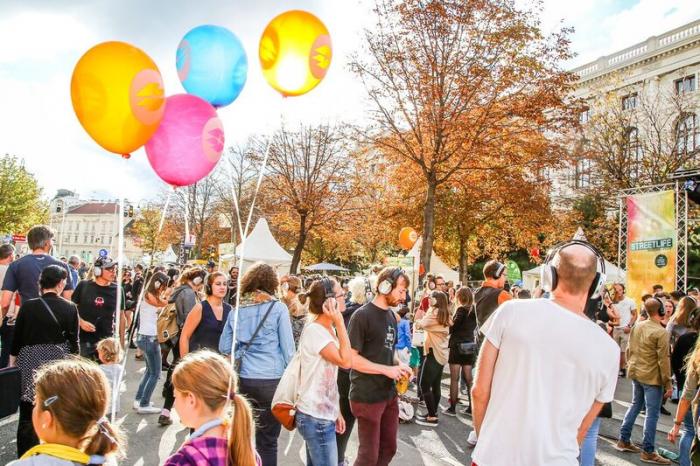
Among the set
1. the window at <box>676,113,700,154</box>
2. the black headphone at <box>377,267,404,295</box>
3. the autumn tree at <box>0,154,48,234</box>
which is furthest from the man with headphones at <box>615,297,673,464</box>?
the autumn tree at <box>0,154,48,234</box>

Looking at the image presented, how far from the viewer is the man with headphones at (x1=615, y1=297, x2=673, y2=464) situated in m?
5.66

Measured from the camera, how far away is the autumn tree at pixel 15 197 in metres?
34.0

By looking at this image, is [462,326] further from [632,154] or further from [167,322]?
[632,154]

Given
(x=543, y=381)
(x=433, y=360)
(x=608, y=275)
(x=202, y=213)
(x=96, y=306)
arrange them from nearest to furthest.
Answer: (x=543, y=381)
(x=96, y=306)
(x=433, y=360)
(x=608, y=275)
(x=202, y=213)

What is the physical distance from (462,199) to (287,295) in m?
16.6

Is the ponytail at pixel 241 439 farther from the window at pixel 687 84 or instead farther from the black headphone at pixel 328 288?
the window at pixel 687 84

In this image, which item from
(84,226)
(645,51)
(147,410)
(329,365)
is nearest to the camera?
(329,365)

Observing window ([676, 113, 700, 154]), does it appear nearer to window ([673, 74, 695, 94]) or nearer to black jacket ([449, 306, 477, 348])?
window ([673, 74, 695, 94])

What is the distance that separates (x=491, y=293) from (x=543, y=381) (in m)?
3.74

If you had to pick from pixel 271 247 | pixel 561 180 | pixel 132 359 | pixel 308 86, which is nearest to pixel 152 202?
pixel 271 247

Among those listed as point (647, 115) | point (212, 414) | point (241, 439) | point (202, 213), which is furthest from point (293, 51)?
point (202, 213)

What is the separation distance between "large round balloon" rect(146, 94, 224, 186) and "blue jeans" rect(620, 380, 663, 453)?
544cm

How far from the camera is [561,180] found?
29125 millimetres

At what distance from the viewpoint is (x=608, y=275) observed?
67.2 ft
